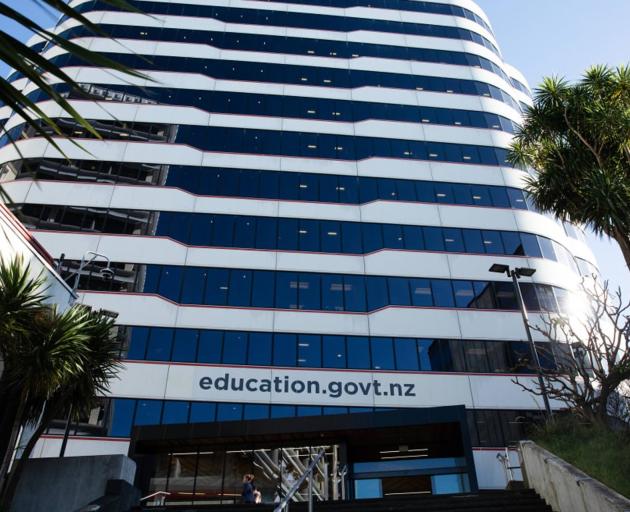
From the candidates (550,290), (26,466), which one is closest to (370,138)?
(550,290)

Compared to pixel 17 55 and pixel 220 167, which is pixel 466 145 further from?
pixel 17 55

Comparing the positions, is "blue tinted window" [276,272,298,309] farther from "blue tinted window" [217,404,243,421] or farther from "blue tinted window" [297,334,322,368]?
"blue tinted window" [217,404,243,421]

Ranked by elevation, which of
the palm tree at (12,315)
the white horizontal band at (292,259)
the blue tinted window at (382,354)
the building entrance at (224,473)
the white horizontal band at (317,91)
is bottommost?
the building entrance at (224,473)

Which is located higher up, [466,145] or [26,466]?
[466,145]

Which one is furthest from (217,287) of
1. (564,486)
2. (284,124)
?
(564,486)

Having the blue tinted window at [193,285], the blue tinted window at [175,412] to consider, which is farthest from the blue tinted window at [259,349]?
the blue tinted window at [175,412]

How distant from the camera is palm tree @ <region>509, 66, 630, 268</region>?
16.1 meters

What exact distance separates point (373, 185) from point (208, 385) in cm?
1550

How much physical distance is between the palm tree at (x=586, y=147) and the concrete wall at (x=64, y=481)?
1662 centimetres

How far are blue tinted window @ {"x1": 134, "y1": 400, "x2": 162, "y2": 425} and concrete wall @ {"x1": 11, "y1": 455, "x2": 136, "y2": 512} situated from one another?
9587mm

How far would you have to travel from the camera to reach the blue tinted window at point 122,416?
71.7 feet

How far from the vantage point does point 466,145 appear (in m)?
32.5

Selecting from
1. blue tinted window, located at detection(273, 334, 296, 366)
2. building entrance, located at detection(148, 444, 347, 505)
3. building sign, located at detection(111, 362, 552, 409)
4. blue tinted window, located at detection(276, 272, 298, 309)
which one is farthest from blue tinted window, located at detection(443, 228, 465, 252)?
building entrance, located at detection(148, 444, 347, 505)

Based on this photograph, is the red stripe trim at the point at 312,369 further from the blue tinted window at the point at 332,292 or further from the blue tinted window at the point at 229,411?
the blue tinted window at the point at 332,292
